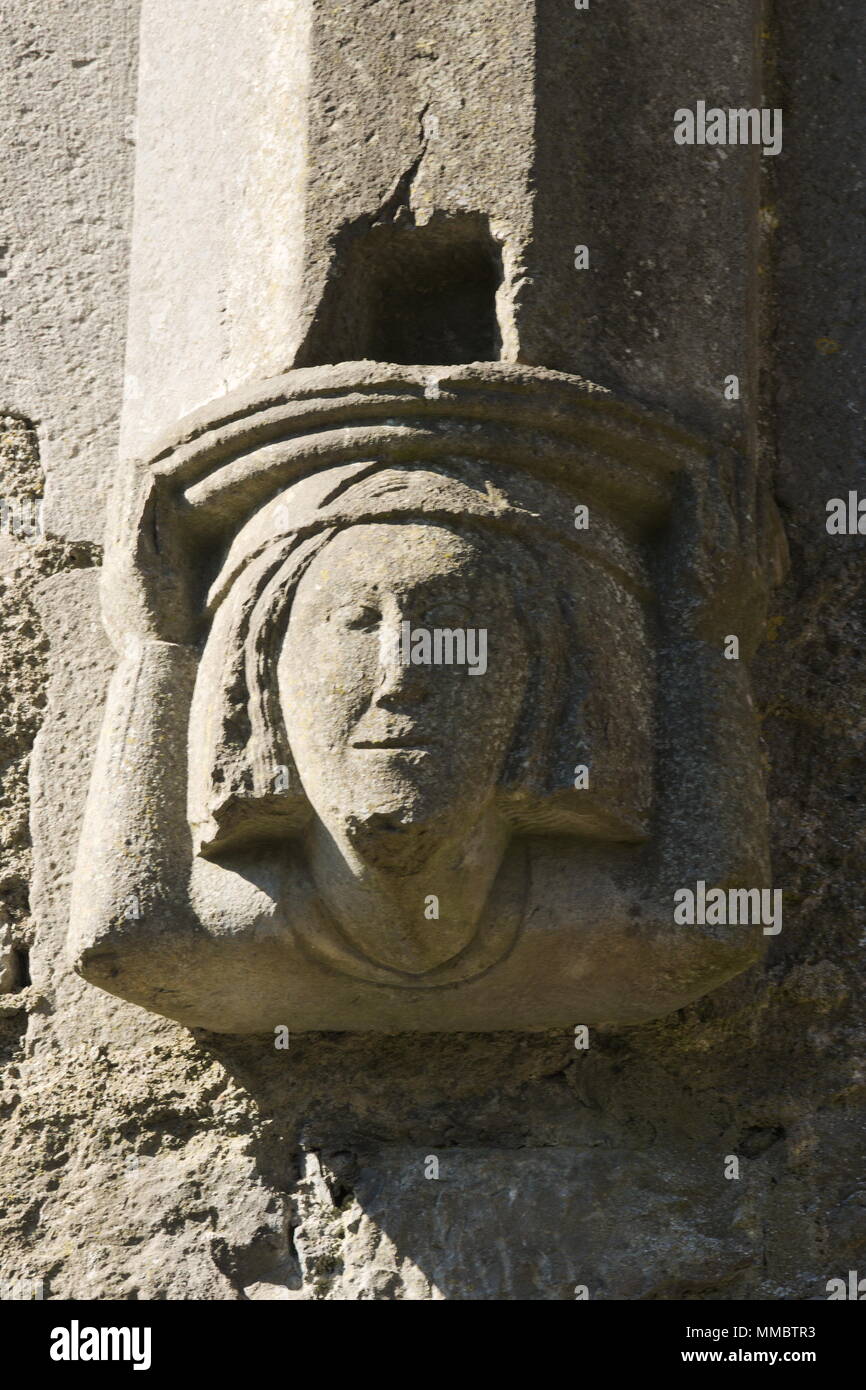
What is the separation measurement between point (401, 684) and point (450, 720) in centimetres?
7

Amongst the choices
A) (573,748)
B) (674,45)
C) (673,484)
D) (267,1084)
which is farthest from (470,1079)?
(674,45)

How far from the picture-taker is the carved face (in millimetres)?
2252

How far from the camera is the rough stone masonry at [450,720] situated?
2352 millimetres

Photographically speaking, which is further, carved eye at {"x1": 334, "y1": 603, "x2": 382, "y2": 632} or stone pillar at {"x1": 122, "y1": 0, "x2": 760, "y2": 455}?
stone pillar at {"x1": 122, "y1": 0, "x2": 760, "y2": 455}

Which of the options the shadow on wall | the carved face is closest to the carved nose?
the carved face

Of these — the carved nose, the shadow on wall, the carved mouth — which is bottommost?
the carved mouth

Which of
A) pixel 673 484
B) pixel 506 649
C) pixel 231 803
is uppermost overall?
pixel 673 484

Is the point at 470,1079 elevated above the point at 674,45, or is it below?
below

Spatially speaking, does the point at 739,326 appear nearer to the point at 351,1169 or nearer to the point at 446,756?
the point at 446,756

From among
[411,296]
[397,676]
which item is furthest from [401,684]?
[411,296]

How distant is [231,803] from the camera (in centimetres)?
235

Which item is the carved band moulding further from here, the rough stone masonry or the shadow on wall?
the shadow on wall

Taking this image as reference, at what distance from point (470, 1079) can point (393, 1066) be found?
4.0 inches

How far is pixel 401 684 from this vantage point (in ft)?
7.45
